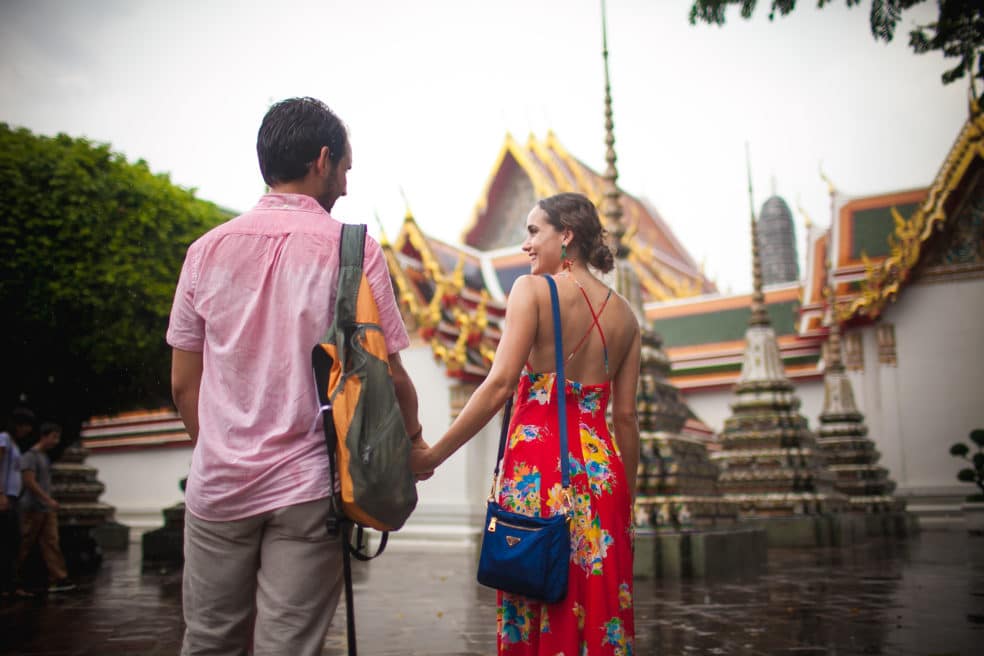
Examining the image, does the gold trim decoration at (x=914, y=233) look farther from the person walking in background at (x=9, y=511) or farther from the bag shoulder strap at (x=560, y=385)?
the bag shoulder strap at (x=560, y=385)

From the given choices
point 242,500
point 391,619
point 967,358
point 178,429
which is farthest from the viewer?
point 178,429

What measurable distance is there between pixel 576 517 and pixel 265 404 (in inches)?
39.5

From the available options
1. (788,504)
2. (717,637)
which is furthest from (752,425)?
(717,637)

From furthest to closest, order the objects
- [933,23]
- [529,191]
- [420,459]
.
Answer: [529,191], [933,23], [420,459]

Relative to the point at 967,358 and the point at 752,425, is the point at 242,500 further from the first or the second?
the point at 967,358

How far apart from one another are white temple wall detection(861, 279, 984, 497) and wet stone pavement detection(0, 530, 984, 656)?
7277mm

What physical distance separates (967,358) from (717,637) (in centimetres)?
1337

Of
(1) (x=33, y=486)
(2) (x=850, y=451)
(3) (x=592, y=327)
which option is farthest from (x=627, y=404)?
(2) (x=850, y=451)

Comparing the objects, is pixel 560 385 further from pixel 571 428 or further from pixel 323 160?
pixel 323 160

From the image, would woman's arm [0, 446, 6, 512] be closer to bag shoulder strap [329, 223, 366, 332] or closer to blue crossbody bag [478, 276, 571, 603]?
blue crossbody bag [478, 276, 571, 603]

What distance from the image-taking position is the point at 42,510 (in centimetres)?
788

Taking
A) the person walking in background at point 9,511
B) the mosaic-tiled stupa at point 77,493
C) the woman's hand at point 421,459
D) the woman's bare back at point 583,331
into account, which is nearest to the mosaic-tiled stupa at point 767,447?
the mosaic-tiled stupa at point 77,493

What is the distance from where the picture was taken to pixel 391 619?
5.75m

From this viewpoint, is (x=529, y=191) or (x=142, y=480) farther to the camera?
(x=529, y=191)
